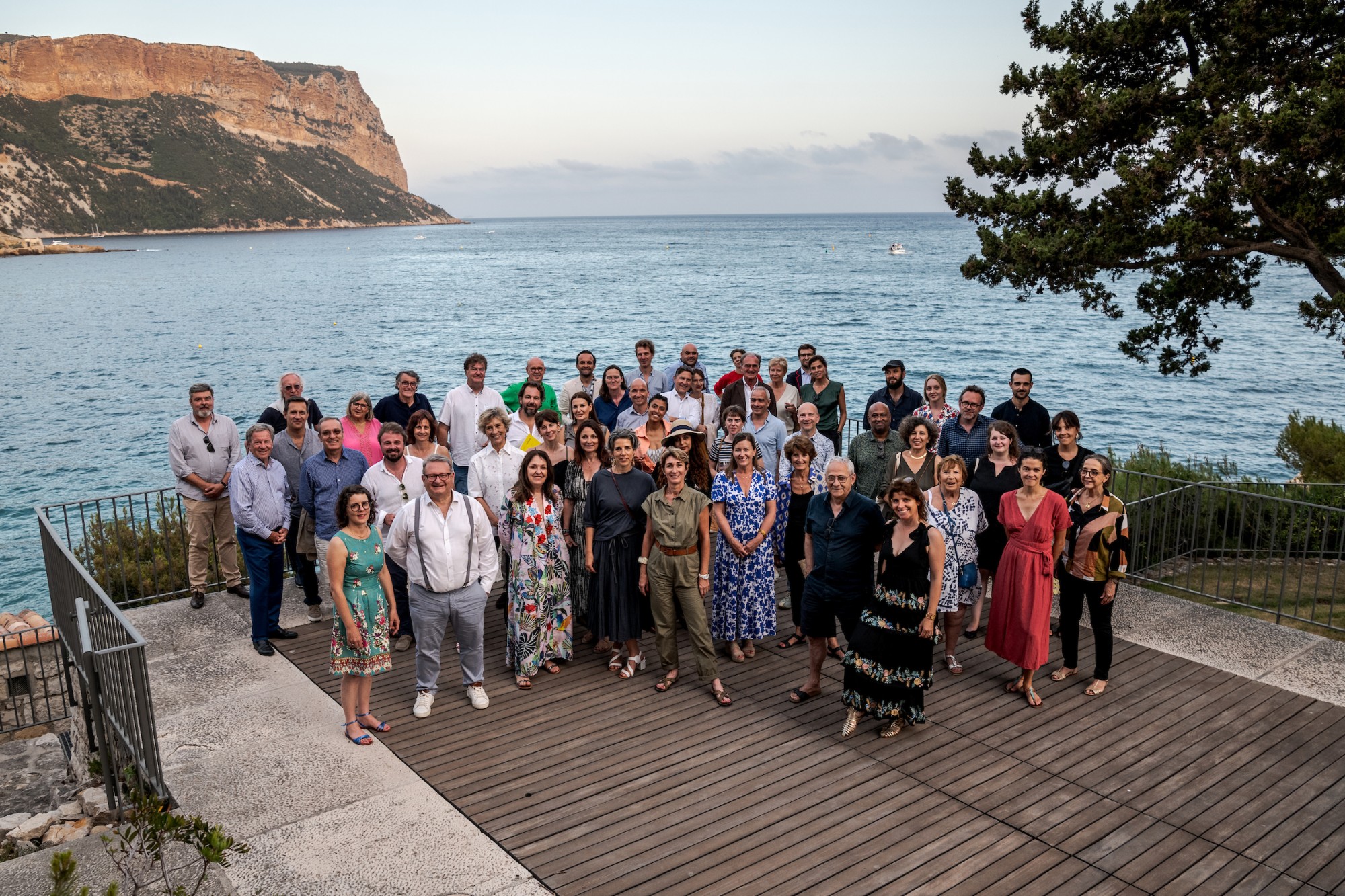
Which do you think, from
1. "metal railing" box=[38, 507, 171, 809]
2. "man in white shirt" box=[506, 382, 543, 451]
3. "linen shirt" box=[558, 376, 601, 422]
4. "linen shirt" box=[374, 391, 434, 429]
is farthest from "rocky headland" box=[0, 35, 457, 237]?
"metal railing" box=[38, 507, 171, 809]

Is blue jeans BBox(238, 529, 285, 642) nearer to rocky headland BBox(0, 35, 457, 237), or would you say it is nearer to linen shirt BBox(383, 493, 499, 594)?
linen shirt BBox(383, 493, 499, 594)

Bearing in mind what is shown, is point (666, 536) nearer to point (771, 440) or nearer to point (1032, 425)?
point (771, 440)

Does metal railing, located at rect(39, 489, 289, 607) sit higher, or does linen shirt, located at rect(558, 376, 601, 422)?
linen shirt, located at rect(558, 376, 601, 422)

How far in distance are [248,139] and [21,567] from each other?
187m

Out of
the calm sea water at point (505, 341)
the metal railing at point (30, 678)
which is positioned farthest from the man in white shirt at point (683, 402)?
the calm sea water at point (505, 341)

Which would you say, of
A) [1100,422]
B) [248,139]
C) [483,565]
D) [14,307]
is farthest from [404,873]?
[248,139]

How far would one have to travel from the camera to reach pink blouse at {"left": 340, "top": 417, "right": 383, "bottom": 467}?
8.94 meters

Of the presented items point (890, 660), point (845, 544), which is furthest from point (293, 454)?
point (890, 660)

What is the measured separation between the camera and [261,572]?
8.09m

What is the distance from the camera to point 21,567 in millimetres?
21938

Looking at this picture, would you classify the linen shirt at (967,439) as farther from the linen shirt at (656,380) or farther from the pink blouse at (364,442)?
the pink blouse at (364,442)

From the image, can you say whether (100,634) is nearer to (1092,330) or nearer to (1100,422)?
(1100,422)

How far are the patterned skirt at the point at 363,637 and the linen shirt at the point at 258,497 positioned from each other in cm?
193

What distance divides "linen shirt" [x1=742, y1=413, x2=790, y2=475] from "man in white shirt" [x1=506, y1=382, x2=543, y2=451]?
194 centimetres
